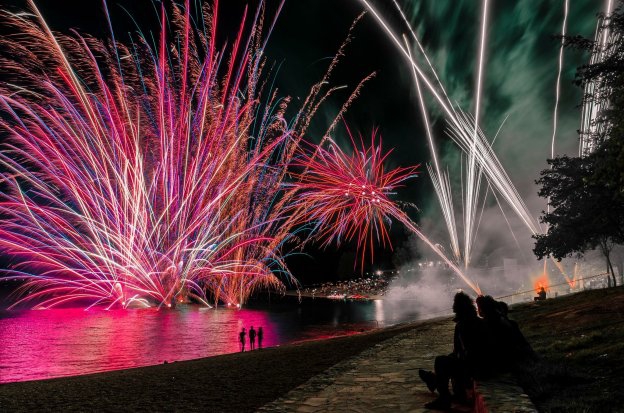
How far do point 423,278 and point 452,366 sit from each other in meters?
154

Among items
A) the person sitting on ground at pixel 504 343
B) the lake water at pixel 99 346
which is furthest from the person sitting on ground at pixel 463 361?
the lake water at pixel 99 346

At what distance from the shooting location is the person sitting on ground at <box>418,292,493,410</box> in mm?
6293

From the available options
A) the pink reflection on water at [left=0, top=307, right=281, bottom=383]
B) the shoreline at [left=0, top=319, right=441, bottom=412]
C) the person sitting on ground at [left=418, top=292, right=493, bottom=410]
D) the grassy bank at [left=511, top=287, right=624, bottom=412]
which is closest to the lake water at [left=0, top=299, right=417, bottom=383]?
the pink reflection on water at [left=0, top=307, right=281, bottom=383]

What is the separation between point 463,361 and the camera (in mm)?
6426

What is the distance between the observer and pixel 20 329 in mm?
44969

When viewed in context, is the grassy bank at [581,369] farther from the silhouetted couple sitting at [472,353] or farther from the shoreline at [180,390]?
the shoreline at [180,390]

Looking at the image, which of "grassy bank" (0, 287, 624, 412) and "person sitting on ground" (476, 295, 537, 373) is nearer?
"grassy bank" (0, 287, 624, 412)

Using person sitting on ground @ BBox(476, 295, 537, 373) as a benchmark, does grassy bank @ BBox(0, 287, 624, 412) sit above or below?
below

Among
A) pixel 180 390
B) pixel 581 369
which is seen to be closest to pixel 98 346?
pixel 180 390

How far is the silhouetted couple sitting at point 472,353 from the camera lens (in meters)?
6.32

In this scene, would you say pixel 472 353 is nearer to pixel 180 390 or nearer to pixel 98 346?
pixel 180 390

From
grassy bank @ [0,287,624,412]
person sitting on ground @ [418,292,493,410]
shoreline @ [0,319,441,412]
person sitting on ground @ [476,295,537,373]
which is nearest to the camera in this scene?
grassy bank @ [0,287,624,412]

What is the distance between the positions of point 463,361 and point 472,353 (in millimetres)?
202

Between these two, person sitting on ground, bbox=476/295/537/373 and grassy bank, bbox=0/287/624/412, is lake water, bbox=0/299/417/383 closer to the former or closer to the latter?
grassy bank, bbox=0/287/624/412
